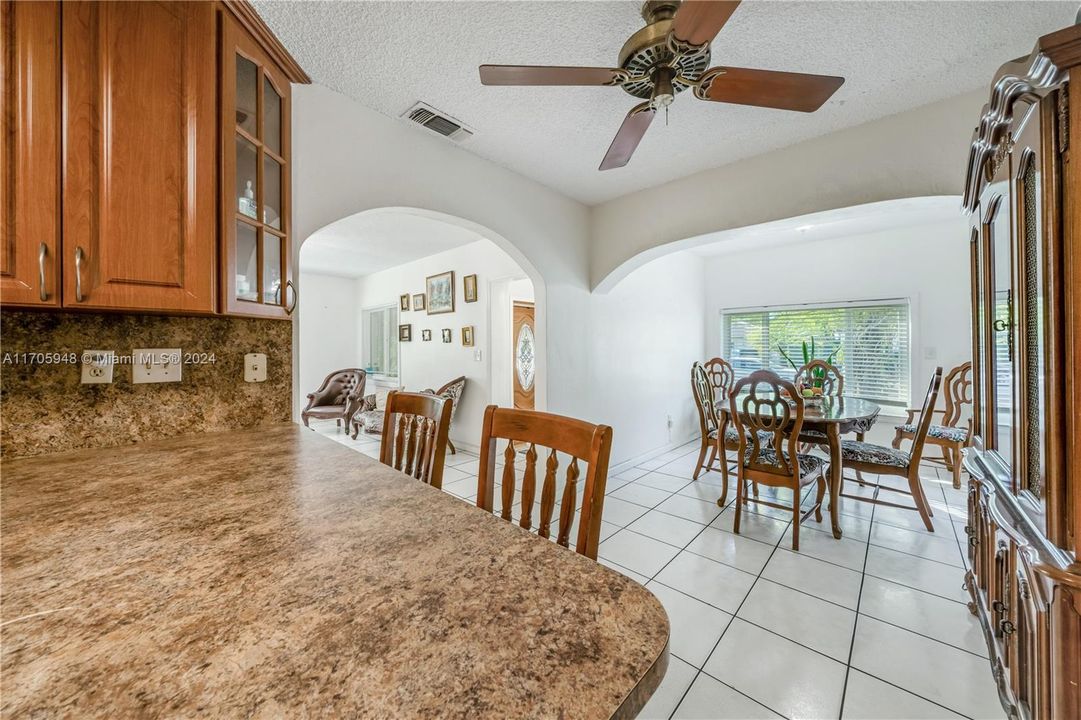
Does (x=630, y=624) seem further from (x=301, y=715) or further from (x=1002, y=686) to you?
(x=1002, y=686)

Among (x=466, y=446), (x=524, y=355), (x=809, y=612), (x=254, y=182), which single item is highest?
(x=254, y=182)

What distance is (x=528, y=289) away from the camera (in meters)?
5.09

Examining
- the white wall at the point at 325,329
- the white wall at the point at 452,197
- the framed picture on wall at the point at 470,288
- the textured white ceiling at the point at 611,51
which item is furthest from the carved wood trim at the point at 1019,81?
the white wall at the point at 325,329

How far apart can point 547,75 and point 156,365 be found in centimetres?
176

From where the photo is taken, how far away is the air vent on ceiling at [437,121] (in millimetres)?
2150

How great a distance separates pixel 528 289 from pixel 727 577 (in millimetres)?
3748

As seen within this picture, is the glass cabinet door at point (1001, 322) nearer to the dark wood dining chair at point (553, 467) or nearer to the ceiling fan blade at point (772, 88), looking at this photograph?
the ceiling fan blade at point (772, 88)

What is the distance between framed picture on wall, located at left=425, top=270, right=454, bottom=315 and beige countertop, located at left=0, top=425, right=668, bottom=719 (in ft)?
13.7

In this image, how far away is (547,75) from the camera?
4.83 feet

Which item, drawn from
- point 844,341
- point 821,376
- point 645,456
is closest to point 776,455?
point 821,376

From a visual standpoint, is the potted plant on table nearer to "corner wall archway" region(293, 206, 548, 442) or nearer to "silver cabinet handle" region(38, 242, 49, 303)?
"corner wall archway" region(293, 206, 548, 442)

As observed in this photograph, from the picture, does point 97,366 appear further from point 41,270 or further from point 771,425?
point 771,425

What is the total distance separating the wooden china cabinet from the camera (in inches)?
39.9

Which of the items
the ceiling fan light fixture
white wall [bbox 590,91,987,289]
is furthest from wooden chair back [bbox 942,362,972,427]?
the ceiling fan light fixture
